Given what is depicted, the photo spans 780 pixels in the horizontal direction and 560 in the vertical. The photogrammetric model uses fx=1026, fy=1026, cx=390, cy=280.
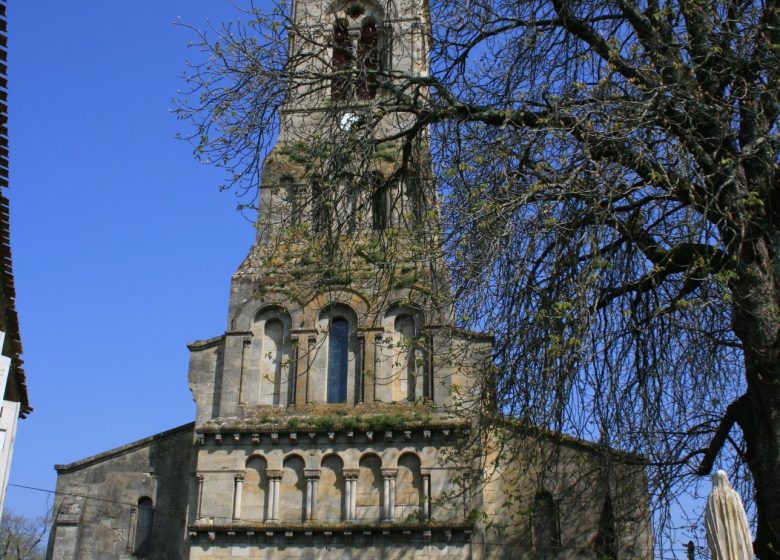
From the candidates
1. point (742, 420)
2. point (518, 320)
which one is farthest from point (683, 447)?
point (518, 320)

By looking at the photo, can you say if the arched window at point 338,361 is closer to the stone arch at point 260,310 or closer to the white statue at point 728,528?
the stone arch at point 260,310

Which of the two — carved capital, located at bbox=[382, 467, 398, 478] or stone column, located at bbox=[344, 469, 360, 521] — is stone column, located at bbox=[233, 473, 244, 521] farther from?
carved capital, located at bbox=[382, 467, 398, 478]

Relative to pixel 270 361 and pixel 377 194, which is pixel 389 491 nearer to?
pixel 270 361

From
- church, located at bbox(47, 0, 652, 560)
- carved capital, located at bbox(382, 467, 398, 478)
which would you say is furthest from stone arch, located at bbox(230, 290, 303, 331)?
carved capital, located at bbox(382, 467, 398, 478)

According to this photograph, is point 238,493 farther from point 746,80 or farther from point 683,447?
point 746,80

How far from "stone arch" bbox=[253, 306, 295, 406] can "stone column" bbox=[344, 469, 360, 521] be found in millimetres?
2455

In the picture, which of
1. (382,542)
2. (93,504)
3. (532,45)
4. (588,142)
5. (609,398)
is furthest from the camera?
(93,504)

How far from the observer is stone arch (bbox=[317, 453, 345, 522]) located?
23578 mm

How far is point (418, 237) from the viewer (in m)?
13.2

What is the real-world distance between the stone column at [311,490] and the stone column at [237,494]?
1492mm

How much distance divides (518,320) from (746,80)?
12.7 feet

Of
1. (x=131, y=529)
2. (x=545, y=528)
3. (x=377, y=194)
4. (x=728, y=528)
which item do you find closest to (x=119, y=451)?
(x=131, y=529)

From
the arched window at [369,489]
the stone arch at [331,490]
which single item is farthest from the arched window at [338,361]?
the arched window at [369,489]

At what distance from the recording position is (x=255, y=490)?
2392cm
